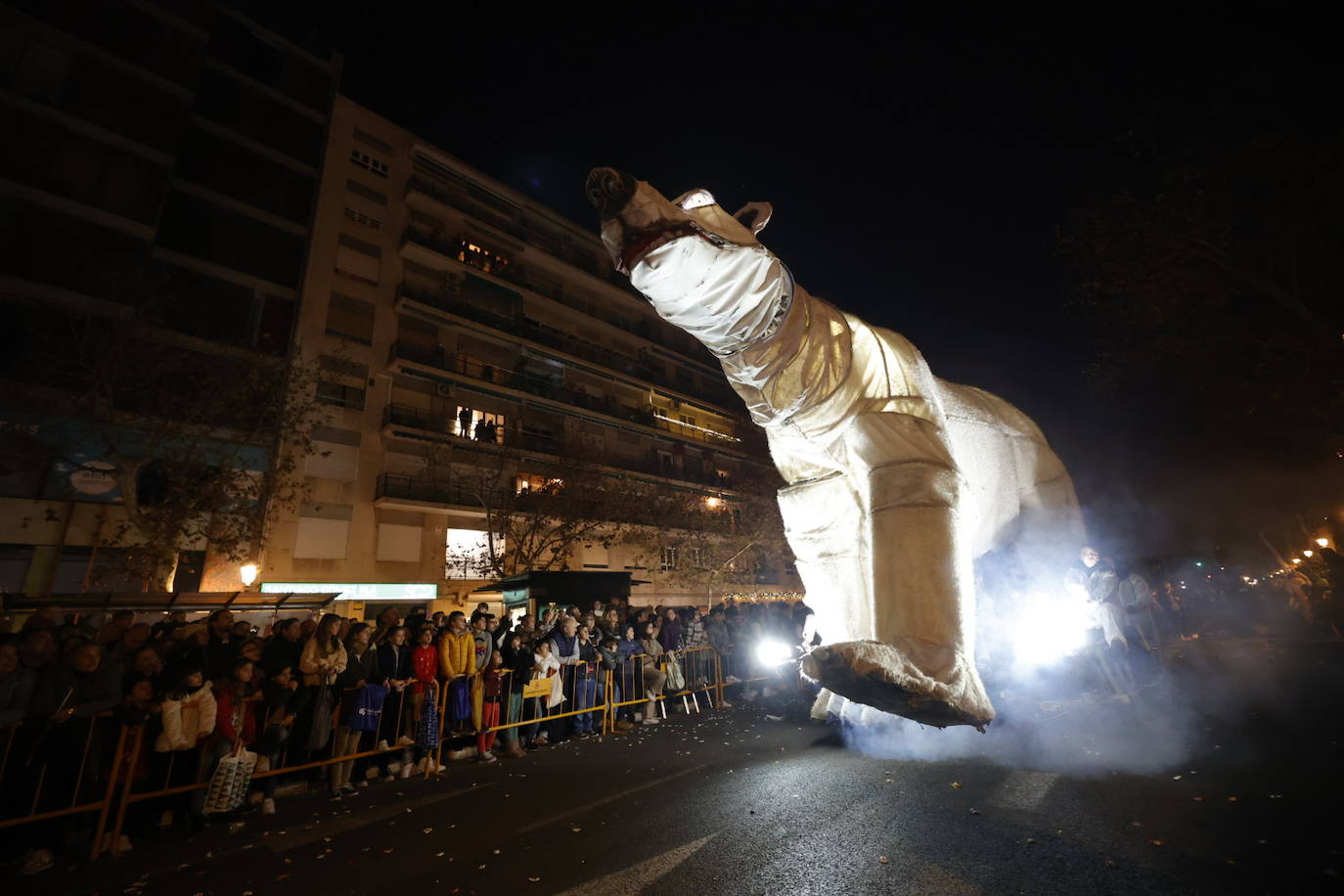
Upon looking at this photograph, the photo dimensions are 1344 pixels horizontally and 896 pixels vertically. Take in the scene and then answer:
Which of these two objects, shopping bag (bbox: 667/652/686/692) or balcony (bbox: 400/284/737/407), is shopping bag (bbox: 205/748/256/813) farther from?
balcony (bbox: 400/284/737/407)

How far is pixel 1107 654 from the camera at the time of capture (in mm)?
6301

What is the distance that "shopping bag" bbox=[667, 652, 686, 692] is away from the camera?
10.2m

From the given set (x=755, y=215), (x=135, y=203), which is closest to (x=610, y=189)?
(x=755, y=215)

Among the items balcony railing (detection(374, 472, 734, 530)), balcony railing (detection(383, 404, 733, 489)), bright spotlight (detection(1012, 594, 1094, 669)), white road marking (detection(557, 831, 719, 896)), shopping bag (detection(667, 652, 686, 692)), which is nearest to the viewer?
white road marking (detection(557, 831, 719, 896))

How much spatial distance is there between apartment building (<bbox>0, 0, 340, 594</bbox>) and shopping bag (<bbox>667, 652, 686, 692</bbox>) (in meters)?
14.0

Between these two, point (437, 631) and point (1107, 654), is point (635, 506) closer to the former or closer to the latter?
point (437, 631)

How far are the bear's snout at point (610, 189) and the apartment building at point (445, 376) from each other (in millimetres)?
21024

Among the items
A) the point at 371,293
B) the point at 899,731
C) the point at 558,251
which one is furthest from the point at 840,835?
the point at 558,251

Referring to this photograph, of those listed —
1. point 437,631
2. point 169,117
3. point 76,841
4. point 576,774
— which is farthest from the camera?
point 169,117

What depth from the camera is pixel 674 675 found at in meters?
10.3

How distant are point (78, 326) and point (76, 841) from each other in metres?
19.8

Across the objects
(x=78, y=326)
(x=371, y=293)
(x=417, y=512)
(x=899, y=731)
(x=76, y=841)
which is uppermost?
(x=371, y=293)

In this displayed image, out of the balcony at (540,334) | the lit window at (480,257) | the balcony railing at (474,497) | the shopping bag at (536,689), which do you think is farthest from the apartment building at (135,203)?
the shopping bag at (536,689)

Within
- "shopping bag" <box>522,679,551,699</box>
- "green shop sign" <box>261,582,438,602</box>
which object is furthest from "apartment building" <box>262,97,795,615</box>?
"shopping bag" <box>522,679,551,699</box>
